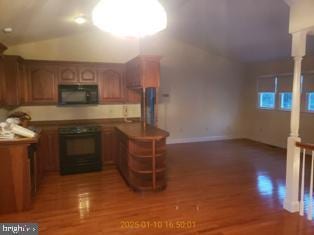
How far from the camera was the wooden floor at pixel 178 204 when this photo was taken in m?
2.76

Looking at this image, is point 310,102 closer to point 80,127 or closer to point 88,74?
point 88,74

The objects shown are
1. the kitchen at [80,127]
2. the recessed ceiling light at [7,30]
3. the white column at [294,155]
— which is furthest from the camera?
the recessed ceiling light at [7,30]

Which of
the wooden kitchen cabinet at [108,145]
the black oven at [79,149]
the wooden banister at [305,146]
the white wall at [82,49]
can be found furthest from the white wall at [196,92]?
the wooden banister at [305,146]

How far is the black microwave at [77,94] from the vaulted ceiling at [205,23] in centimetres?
112

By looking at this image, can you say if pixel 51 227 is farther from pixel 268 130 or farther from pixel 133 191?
pixel 268 130

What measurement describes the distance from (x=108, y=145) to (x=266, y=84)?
15.9ft

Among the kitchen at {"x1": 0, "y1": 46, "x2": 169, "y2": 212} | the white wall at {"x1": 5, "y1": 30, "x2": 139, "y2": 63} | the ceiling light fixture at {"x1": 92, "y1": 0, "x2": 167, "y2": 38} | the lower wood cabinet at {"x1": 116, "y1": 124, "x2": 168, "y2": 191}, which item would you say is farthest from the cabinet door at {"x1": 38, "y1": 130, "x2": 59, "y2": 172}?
the ceiling light fixture at {"x1": 92, "y1": 0, "x2": 167, "y2": 38}

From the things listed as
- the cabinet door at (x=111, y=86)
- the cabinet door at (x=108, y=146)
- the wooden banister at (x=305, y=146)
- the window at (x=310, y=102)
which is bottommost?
the cabinet door at (x=108, y=146)

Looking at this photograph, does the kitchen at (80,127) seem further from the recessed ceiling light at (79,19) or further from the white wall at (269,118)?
the white wall at (269,118)

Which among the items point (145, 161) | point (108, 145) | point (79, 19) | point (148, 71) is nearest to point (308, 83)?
point (148, 71)

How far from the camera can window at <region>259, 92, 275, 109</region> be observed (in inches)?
271

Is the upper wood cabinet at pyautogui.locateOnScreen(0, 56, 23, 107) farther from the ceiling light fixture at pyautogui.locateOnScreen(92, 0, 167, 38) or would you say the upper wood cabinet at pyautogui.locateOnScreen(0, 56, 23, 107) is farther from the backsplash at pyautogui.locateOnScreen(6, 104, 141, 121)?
the ceiling light fixture at pyautogui.locateOnScreen(92, 0, 167, 38)

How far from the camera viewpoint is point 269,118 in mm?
6945

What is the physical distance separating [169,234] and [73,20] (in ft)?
11.7
